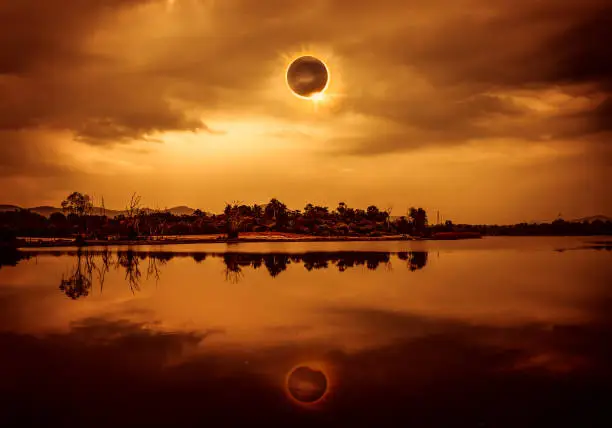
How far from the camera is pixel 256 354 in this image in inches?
594

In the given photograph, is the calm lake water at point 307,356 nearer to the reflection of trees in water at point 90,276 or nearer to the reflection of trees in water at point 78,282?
the reflection of trees in water at point 78,282

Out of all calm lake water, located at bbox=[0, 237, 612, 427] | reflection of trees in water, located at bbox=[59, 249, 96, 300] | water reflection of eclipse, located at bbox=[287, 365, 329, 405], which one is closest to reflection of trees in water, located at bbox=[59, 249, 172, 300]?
reflection of trees in water, located at bbox=[59, 249, 96, 300]

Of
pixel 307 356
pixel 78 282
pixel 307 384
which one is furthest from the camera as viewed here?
pixel 78 282

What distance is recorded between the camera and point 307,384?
12352mm

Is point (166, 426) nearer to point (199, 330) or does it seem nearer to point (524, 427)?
point (524, 427)

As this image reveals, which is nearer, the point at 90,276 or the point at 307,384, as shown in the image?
the point at 307,384

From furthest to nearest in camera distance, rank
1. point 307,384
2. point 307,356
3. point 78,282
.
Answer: point 78,282 < point 307,356 < point 307,384

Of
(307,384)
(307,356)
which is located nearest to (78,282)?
(307,356)

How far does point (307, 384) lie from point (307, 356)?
2508 millimetres

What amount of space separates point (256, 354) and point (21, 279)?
30.1 metres

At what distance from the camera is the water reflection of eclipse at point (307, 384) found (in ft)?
37.5

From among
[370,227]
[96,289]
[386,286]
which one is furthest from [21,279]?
[370,227]

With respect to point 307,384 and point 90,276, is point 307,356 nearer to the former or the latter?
point 307,384

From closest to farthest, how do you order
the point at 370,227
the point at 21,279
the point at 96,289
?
the point at 96,289
the point at 21,279
the point at 370,227
